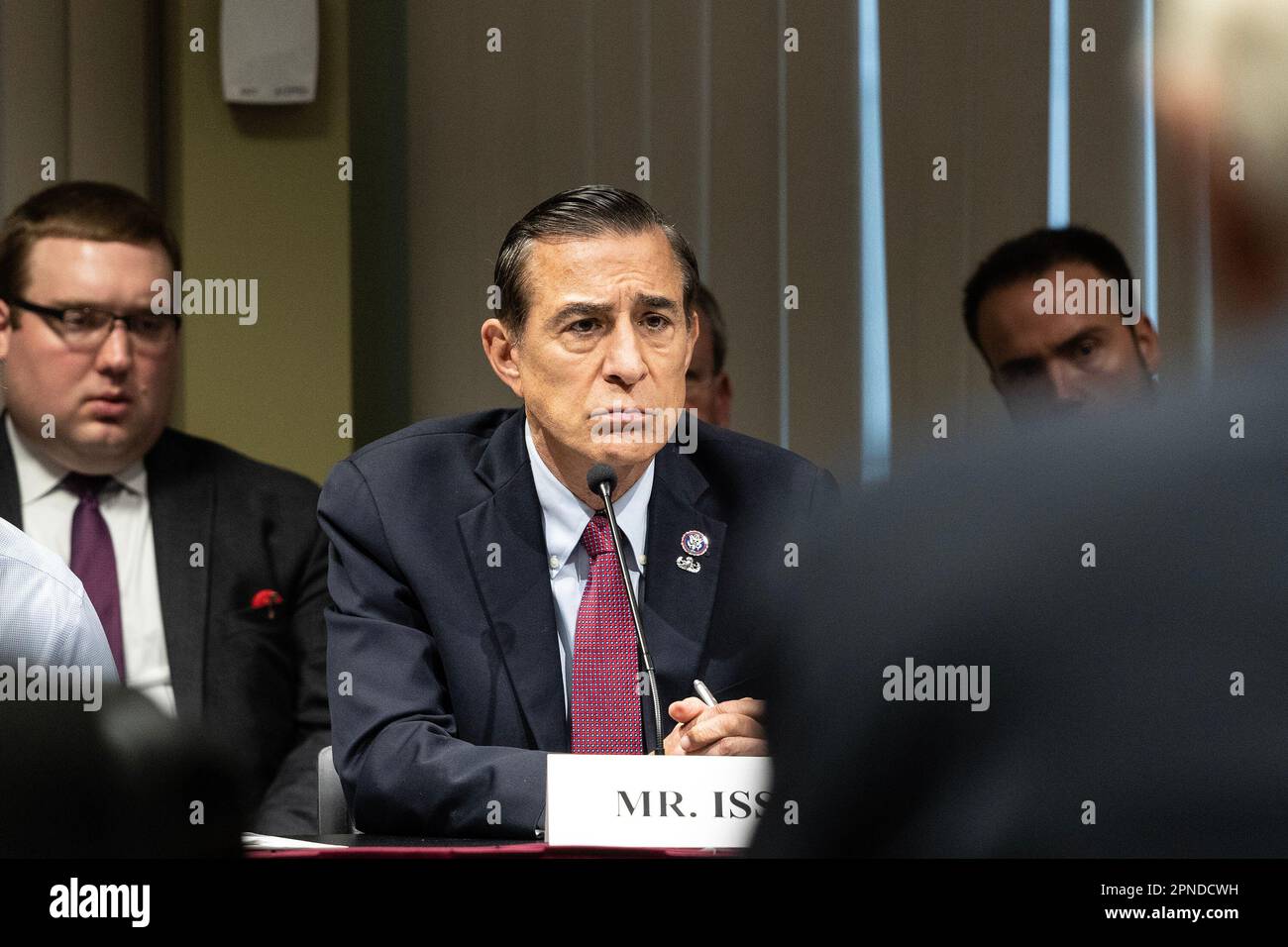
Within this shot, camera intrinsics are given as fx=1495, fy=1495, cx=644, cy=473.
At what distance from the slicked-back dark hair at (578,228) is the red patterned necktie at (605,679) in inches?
16.5

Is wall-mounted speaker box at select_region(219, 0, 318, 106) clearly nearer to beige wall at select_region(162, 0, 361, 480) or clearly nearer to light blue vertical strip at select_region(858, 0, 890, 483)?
beige wall at select_region(162, 0, 361, 480)

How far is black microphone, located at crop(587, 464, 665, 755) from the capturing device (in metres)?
1.63

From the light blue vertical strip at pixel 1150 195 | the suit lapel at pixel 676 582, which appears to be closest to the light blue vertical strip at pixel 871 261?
the light blue vertical strip at pixel 1150 195

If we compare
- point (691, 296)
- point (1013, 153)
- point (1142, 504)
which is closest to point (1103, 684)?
point (1142, 504)

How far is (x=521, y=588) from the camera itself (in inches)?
73.8

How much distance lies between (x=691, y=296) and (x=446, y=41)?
43.1 inches

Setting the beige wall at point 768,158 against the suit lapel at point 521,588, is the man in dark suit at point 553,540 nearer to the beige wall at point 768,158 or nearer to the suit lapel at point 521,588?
the suit lapel at point 521,588

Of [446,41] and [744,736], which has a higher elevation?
[446,41]

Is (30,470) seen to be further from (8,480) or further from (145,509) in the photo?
(145,509)

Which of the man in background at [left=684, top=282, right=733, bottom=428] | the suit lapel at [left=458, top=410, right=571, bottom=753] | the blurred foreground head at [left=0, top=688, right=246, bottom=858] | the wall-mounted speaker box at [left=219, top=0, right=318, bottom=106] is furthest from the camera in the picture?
the wall-mounted speaker box at [left=219, top=0, right=318, bottom=106]

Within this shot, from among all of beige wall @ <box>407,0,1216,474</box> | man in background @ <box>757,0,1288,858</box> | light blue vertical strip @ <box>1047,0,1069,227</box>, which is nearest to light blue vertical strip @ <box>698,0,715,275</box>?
beige wall @ <box>407,0,1216,474</box>

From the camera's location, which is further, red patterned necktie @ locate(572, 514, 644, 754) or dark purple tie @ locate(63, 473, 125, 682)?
dark purple tie @ locate(63, 473, 125, 682)

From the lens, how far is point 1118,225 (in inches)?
101
